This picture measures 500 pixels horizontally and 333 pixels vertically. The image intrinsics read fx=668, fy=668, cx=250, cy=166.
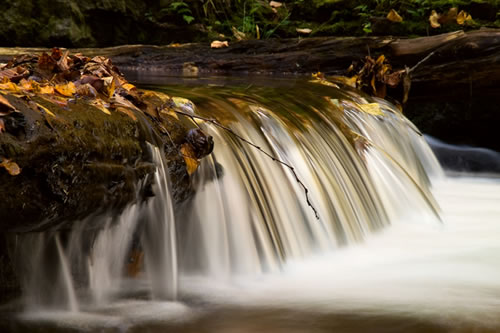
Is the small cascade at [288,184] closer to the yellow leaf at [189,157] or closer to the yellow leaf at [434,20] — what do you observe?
the yellow leaf at [189,157]

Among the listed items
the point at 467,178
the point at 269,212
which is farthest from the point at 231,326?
the point at 467,178

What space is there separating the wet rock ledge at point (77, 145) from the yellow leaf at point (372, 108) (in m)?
2.61

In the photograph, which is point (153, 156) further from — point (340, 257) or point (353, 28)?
point (353, 28)

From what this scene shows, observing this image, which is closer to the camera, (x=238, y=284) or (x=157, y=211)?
(x=157, y=211)

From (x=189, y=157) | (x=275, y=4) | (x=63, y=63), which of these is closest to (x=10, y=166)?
(x=189, y=157)

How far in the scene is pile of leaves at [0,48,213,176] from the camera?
220cm

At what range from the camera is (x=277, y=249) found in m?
3.12

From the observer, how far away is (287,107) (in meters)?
4.39

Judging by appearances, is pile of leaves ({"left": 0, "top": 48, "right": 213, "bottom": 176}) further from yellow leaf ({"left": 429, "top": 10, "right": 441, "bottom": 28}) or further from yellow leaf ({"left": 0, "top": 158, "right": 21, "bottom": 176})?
yellow leaf ({"left": 429, "top": 10, "right": 441, "bottom": 28})

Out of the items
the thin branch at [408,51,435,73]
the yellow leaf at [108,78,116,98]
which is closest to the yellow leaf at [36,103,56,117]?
the yellow leaf at [108,78,116,98]

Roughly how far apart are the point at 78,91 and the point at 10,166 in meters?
0.72

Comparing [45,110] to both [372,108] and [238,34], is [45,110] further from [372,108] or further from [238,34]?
[238,34]

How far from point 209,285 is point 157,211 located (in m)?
0.39

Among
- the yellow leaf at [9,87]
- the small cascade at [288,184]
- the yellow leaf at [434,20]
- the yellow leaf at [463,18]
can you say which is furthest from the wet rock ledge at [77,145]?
the yellow leaf at [463,18]
